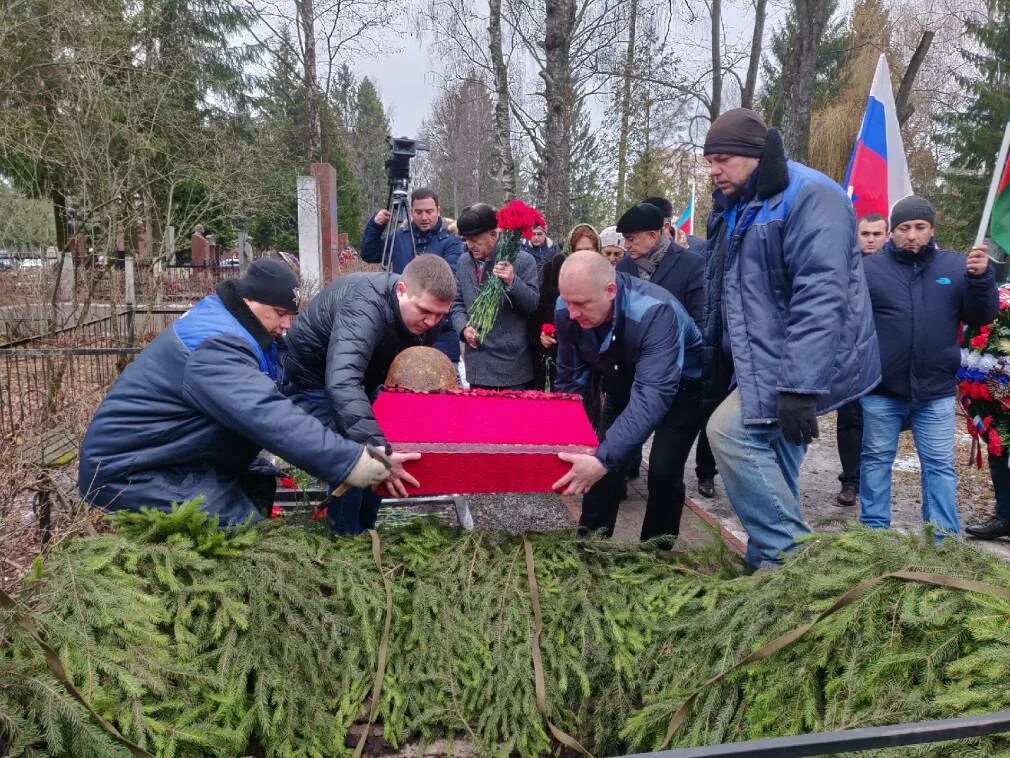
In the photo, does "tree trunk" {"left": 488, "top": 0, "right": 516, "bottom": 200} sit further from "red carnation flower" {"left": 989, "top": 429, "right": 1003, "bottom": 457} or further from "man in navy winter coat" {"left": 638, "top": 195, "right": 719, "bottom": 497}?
"red carnation flower" {"left": 989, "top": 429, "right": 1003, "bottom": 457}

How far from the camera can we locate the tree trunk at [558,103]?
27.2 feet

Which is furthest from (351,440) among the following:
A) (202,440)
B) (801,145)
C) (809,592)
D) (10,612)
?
(801,145)

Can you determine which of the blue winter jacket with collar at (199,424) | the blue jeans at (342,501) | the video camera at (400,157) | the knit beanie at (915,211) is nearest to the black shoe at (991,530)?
the knit beanie at (915,211)

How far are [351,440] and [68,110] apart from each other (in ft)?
29.1

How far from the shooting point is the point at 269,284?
286 cm

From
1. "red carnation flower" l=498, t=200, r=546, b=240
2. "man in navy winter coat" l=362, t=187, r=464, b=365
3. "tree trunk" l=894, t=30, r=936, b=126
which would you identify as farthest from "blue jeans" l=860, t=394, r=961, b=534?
"tree trunk" l=894, t=30, r=936, b=126

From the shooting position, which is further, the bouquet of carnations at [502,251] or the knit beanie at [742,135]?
the bouquet of carnations at [502,251]

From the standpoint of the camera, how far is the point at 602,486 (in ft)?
12.0

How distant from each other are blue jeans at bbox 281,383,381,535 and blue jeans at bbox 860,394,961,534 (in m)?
2.76

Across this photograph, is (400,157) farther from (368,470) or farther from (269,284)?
(368,470)

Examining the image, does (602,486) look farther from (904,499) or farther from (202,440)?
(904,499)

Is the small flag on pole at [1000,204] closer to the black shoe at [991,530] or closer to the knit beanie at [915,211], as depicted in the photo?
the knit beanie at [915,211]

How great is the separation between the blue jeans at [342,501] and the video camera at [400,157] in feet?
10.5

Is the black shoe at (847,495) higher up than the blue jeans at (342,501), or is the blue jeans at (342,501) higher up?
the blue jeans at (342,501)
